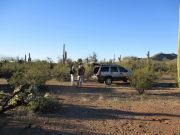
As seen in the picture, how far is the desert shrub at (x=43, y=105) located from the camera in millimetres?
15148

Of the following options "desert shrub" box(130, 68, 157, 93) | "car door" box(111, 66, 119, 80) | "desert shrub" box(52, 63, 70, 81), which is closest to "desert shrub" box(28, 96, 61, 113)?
"desert shrub" box(130, 68, 157, 93)

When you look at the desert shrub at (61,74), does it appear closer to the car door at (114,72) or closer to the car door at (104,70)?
the car door at (104,70)

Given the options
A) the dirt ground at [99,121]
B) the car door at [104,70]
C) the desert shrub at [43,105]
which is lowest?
the dirt ground at [99,121]

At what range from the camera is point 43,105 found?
15.2m

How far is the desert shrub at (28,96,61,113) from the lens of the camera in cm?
1515

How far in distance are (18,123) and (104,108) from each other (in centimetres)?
545

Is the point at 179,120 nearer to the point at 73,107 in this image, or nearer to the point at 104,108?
the point at 104,108

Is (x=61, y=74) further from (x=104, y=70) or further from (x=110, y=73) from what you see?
(x=110, y=73)

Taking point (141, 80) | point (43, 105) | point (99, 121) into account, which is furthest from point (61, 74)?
point (99, 121)

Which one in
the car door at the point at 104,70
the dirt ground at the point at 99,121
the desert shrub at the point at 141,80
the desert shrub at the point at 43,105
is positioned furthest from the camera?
the car door at the point at 104,70

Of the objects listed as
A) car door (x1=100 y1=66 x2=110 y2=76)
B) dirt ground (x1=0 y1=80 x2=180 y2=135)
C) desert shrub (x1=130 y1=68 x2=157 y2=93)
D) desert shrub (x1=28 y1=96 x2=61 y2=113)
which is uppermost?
car door (x1=100 y1=66 x2=110 y2=76)

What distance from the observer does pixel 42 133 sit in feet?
38.2

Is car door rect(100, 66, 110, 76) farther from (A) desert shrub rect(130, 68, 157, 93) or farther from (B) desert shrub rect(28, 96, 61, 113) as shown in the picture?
(B) desert shrub rect(28, 96, 61, 113)

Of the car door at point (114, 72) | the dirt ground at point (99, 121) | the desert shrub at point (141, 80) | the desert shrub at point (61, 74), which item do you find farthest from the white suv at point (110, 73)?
the dirt ground at point (99, 121)
